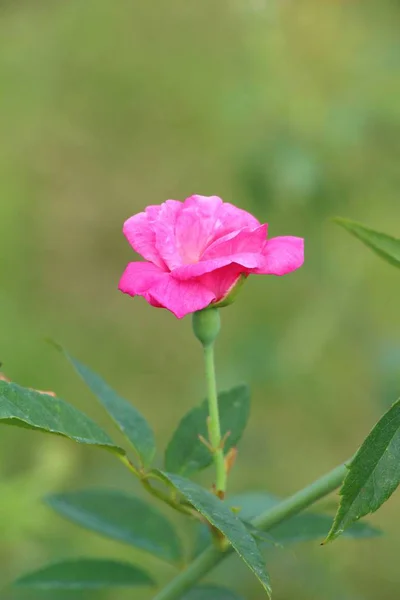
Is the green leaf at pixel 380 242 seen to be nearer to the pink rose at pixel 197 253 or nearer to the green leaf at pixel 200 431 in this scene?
the pink rose at pixel 197 253

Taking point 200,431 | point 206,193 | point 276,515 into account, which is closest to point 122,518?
point 200,431

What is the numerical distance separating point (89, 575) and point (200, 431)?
27cm

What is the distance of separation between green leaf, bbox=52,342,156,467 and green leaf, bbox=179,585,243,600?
22 centimetres

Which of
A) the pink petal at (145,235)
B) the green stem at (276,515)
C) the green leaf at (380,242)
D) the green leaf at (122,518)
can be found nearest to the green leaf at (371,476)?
the green stem at (276,515)

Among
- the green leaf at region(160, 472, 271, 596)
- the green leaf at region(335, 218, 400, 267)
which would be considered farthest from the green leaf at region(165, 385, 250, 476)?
the green leaf at region(335, 218, 400, 267)

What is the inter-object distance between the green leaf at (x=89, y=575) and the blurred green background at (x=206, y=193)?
8.4 inches

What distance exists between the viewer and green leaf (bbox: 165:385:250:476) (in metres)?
0.83

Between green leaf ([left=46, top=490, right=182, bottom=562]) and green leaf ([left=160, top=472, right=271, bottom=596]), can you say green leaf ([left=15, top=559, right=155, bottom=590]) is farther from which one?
green leaf ([left=160, top=472, right=271, bottom=596])

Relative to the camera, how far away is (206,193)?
3.46 m

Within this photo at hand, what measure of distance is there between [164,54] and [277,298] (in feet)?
6.37

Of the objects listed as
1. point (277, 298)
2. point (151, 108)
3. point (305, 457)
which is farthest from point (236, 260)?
point (151, 108)

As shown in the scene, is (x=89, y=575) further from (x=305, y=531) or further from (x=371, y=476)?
(x=371, y=476)

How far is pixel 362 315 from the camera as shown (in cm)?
232

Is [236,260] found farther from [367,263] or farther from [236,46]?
[236,46]
